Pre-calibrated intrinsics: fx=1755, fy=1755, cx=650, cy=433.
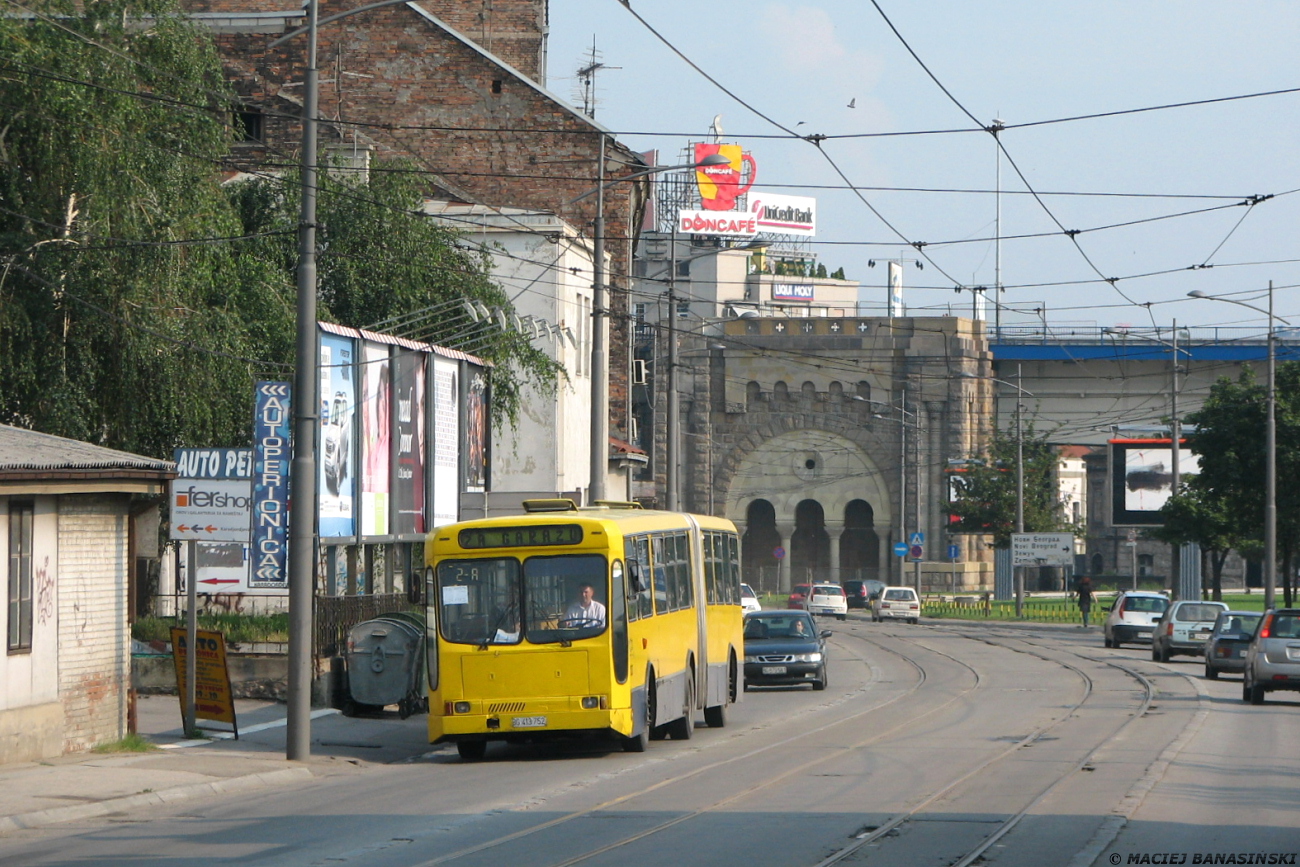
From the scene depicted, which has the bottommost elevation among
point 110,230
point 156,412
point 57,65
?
point 156,412

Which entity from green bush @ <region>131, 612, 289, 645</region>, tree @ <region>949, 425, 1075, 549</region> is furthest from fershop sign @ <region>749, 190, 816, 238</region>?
green bush @ <region>131, 612, 289, 645</region>

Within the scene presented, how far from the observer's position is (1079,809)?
1281cm

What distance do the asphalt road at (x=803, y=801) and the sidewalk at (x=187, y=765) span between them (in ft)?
0.79

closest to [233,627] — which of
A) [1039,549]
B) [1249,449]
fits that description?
[1249,449]

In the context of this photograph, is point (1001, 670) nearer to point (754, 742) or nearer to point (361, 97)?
point (754, 742)

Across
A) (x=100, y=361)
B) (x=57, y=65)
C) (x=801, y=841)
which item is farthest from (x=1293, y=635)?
(x=57, y=65)

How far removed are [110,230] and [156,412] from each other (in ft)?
8.78

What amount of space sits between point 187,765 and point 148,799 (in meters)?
2.18

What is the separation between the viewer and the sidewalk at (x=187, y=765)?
1340 cm

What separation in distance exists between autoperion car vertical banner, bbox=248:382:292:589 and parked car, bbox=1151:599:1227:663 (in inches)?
852

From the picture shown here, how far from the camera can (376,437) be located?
84.3 feet

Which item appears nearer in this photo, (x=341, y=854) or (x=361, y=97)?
(x=341, y=854)

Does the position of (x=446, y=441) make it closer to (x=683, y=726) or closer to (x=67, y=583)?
(x=683, y=726)

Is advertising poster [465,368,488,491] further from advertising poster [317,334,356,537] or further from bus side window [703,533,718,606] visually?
bus side window [703,533,718,606]
